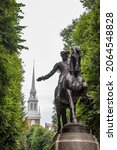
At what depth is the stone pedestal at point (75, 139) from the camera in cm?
1459

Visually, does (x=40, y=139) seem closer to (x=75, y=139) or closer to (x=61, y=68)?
(x=61, y=68)

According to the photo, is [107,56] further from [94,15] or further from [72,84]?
[94,15]

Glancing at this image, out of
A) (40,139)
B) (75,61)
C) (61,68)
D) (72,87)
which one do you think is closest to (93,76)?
(61,68)

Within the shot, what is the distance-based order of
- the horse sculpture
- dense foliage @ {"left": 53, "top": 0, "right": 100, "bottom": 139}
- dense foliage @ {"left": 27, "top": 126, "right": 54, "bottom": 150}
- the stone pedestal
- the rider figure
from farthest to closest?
dense foliage @ {"left": 27, "top": 126, "right": 54, "bottom": 150}
dense foliage @ {"left": 53, "top": 0, "right": 100, "bottom": 139}
the rider figure
the horse sculpture
the stone pedestal

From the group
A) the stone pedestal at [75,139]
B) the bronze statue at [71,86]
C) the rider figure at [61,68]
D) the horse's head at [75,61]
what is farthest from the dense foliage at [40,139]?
the stone pedestal at [75,139]

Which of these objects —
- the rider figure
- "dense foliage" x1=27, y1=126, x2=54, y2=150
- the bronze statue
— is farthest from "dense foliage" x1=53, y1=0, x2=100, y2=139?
"dense foliage" x1=27, y1=126, x2=54, y2=150

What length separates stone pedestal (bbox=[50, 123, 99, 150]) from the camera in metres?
14.6

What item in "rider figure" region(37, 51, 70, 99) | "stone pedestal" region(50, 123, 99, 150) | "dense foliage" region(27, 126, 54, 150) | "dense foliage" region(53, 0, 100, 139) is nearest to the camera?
"stone pedestal" region(50, 123, 99, 150)

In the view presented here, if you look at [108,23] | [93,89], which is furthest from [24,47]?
[108,23]

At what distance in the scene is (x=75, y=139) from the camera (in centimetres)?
1466

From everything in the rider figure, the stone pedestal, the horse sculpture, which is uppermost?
the rider figure

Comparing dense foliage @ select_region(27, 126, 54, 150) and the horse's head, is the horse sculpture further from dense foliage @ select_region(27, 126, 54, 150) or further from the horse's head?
dense foliage @ select_region(27, 126, 54, 150)

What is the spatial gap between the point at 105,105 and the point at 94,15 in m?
20.9

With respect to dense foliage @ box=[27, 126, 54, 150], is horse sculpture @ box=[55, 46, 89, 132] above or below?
below
